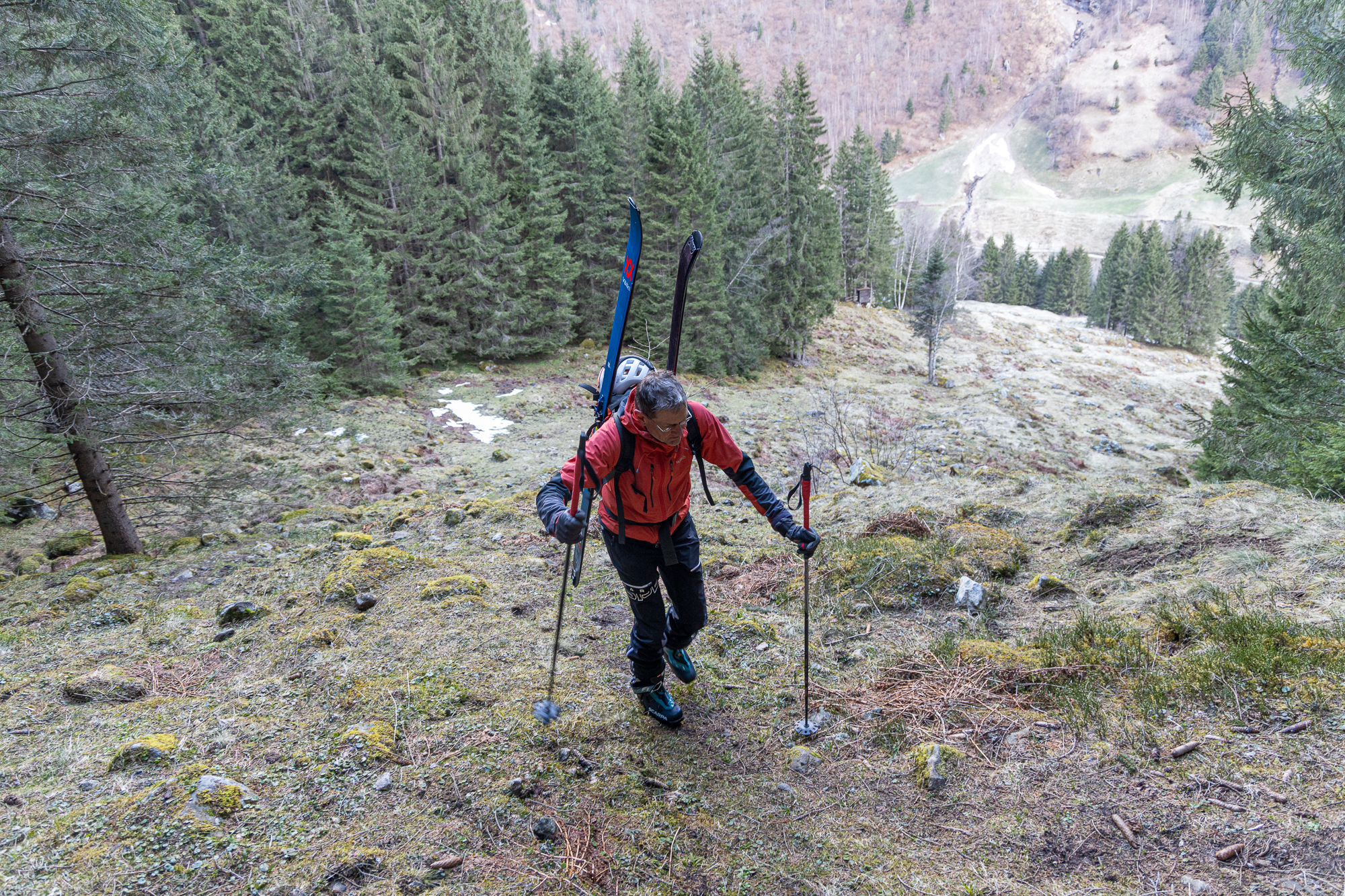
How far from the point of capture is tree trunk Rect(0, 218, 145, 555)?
20.6ft

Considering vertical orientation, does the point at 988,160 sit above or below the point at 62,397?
above

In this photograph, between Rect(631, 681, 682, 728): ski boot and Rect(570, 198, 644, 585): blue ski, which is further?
Rect(570, 198, 644, 585): blue ski

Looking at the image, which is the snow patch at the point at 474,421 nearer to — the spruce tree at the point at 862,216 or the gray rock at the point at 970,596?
the gray rock at the point at 970,596

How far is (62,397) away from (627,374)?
6.90 m

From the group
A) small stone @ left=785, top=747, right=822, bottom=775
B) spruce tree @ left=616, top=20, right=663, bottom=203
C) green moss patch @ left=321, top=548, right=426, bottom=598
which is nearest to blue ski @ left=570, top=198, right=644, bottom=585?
small stone @ left=785, top=747, right=822, bottom=775

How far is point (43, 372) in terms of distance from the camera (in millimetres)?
6723

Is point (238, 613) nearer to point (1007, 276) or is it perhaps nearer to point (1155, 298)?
point (1155, 298)

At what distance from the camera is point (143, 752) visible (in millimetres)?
3340

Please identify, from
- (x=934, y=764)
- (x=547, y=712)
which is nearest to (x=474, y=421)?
(x=547, y=712)

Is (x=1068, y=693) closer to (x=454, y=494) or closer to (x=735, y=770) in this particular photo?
(x=735, y=770)

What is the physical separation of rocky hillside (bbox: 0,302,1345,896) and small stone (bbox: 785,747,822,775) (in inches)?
0.7

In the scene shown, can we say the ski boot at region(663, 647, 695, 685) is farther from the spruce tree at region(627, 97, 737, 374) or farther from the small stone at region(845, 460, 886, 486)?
the spruce tree at region(627, 97, 737, 374)

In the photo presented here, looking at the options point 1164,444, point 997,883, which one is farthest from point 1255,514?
point 1164,444

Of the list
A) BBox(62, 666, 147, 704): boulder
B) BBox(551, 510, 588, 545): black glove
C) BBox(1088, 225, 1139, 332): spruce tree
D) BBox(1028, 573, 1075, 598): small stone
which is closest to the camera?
BBox(551, 510, 588, 545): black glove
